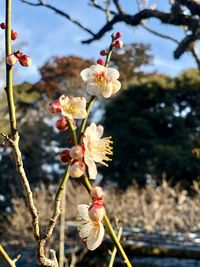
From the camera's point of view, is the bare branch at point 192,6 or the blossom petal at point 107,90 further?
the bare branch at point 192,6

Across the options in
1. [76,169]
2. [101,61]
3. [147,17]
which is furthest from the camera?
[147,17]

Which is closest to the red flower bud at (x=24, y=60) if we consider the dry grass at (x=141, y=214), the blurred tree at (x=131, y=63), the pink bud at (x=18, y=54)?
the pink bud at (x=18, y=54)

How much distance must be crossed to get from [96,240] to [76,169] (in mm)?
120

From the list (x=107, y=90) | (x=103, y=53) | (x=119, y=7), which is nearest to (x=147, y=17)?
(x=119, y=7)

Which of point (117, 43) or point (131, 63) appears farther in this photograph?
point (131, 63)

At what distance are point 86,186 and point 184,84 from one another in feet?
45.1

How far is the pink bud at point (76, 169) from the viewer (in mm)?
641

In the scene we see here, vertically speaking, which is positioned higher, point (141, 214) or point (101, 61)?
point (101, 61)

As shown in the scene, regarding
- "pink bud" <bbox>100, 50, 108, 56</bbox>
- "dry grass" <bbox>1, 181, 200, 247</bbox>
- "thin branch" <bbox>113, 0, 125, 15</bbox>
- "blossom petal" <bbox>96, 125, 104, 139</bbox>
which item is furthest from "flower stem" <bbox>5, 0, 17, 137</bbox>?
"dry grass" <bbox>1, 181, 200, 247</bbox>

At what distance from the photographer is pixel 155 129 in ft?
44.7

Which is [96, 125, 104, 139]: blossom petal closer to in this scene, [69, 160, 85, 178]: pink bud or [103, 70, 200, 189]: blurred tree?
[69, 160, 85, 178]: pink bud

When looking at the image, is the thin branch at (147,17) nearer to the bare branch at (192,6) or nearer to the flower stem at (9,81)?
the bare branch at (192,6)

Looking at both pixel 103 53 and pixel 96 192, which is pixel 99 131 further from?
pixel 103 53

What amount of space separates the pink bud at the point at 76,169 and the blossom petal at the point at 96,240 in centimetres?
9
